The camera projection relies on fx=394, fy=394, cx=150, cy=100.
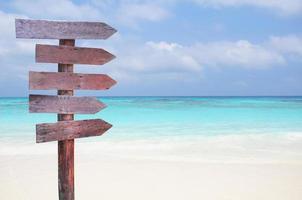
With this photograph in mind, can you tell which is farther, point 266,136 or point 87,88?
point 266,136

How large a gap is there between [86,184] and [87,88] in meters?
2.51

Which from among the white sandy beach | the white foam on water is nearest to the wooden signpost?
the white sandy beach

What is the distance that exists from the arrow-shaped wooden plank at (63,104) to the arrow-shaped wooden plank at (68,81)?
0.11 m

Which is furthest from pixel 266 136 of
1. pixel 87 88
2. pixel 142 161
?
pixel 87 88

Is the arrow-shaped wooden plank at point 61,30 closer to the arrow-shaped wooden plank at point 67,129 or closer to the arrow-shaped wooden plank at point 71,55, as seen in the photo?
the arrow-shaped wooden plank at point 71,55

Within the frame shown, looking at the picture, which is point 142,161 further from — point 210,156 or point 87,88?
point 87,88

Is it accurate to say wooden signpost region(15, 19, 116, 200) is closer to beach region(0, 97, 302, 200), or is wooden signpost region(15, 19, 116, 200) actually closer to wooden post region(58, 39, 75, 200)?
wooden post region(58, 39, 75, 200)

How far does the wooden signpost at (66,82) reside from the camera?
3.95 m

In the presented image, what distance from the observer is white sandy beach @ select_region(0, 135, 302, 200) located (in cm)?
581

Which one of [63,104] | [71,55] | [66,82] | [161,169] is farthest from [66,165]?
[161,169]

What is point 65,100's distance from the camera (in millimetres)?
4078

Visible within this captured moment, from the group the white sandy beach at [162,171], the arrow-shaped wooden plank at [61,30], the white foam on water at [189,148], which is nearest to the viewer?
the arrow-shaped wooden plank at [61,30]

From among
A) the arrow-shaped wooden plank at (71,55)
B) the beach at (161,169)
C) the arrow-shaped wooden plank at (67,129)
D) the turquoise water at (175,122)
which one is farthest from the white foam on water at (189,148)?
the arrow-shaped wooden plank at (71,55)

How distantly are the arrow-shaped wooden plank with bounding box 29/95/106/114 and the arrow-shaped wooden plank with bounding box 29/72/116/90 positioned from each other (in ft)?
0.35
